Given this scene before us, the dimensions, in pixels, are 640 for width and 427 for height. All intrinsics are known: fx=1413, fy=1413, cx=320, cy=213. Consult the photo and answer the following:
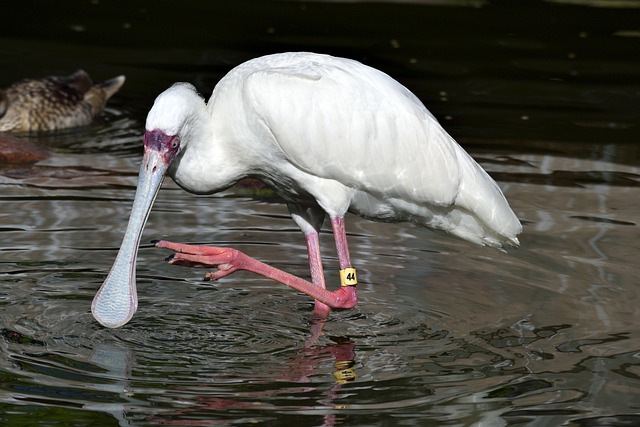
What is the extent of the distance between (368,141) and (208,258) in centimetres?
107

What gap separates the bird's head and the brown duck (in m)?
5.54

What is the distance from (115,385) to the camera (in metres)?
6.32

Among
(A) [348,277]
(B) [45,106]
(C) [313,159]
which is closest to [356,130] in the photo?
(C) [313,159]

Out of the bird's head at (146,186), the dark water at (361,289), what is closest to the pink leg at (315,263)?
the dark water at (361,289)

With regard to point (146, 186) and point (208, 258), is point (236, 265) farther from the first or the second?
point (146, 186)

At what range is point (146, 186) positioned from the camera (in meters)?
7.01

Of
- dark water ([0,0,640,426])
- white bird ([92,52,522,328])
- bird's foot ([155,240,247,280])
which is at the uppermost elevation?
white bird ([92,52,522,328])

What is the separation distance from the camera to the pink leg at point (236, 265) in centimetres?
717

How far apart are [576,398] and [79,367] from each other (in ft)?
7.49

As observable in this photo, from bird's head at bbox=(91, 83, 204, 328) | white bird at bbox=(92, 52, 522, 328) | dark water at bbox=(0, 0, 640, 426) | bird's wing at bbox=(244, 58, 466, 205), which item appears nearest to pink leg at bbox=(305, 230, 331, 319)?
white bird at bbox=(92, 52, 522, 328)

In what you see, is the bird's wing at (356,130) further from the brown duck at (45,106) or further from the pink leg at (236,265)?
the brown duck at (45,106)

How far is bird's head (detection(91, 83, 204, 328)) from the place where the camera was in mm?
6961

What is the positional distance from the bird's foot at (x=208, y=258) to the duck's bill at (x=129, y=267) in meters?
0.22

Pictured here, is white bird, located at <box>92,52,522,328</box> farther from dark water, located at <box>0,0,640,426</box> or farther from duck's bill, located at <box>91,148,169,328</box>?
dark water, located at <box>0,0,640,426</box>
